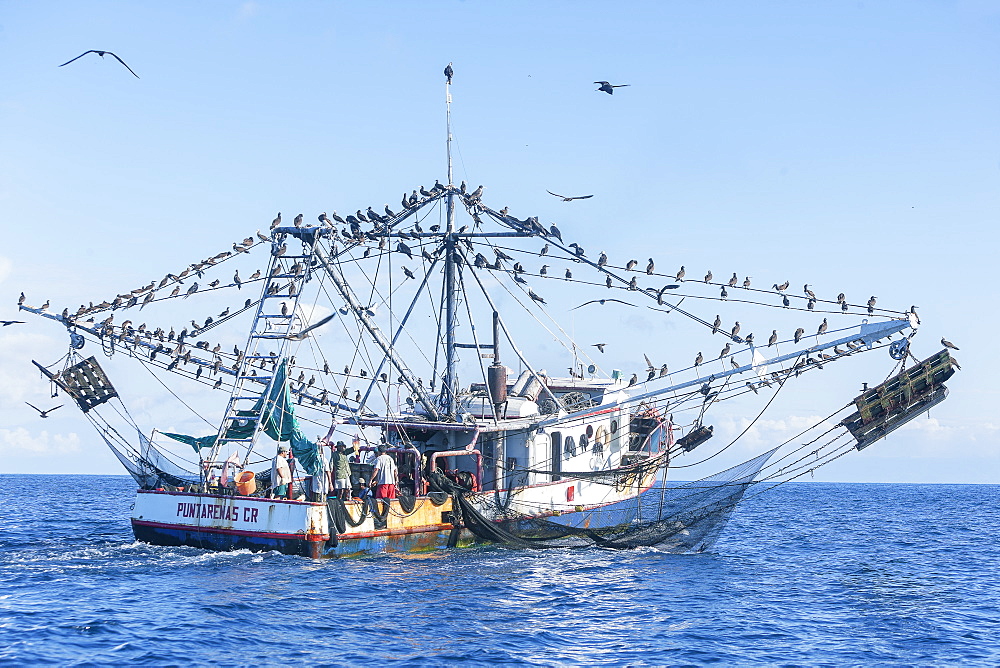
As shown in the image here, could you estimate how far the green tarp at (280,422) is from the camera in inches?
1206

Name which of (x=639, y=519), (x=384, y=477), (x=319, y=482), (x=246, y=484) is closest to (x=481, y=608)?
(x=319, y=482)

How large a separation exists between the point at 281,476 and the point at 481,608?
7.96 meters

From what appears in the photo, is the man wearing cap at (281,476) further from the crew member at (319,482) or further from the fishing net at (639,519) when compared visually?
the fishing net at (639,519)

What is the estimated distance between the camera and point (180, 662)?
1961 cm

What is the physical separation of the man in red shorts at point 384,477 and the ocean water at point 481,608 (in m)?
1.93

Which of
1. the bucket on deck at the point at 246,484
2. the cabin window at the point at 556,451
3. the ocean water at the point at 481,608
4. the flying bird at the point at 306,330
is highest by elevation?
the flying bird at the point at 306,330

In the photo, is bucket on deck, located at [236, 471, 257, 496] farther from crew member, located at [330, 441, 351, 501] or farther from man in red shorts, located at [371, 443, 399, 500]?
man in red shorts, located at [371, 443, 399, 500]

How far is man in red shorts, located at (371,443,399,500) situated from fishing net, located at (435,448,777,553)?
1851 mm

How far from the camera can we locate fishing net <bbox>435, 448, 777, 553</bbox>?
32.8 meters

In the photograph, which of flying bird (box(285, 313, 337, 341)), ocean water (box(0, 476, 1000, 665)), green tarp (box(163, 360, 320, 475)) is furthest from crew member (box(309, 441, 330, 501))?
flying bird (box(285, 313, 337, 341))

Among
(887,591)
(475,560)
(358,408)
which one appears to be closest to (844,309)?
(887,591)

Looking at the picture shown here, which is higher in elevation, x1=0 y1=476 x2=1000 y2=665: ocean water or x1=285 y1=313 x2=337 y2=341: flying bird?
x1=285 y1=313 x2=337 y2=341: flying bird

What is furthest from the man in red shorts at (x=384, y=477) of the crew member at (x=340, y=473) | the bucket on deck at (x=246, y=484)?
the bucket on deck at (x=246, y=484)

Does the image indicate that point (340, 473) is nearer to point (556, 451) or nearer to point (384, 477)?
point (384, 477)
